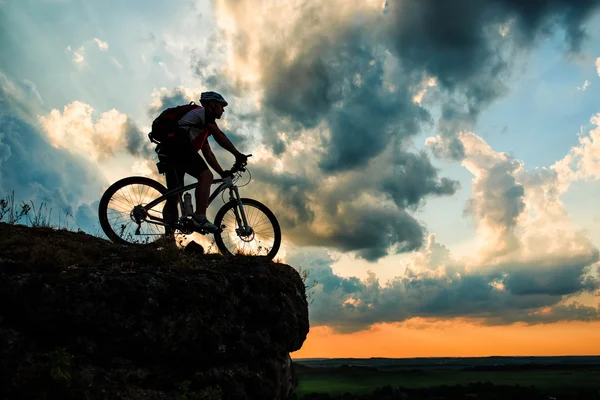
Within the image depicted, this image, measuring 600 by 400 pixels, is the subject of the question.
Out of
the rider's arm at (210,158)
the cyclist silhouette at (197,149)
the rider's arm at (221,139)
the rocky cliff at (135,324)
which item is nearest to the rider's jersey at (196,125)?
the cyclist silhouette at (197,149)

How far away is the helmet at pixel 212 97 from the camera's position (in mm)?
9367

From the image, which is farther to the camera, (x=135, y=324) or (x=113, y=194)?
(x=113, y=194)

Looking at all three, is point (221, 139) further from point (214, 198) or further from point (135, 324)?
point (135, 324)

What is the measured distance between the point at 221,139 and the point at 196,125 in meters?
0.58

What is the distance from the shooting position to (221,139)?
9578mm

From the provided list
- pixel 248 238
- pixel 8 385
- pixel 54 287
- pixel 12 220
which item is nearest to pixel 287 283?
pixel 248 238

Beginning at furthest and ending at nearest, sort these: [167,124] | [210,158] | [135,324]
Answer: [210,158] < [167,124] < [135,324]

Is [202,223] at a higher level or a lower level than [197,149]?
lower

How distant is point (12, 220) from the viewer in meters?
9.52

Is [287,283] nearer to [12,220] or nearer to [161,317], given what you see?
[161,317]

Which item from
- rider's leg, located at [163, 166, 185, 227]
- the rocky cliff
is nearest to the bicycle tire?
rider's leg, located at [163, 166, 185, 227]

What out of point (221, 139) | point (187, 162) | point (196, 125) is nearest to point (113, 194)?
point (187, 162)

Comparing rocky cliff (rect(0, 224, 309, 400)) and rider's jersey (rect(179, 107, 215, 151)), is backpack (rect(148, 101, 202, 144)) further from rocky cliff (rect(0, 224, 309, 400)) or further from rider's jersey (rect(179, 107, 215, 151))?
rocky cliff (rect(0, 224, 309, 400))

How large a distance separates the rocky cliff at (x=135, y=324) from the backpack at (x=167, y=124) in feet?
7.69
